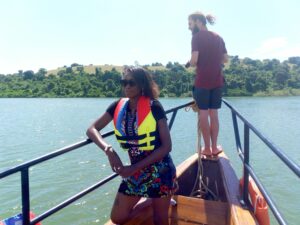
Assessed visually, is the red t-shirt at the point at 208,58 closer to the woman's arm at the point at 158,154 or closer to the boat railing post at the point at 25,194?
the woman's arm at the point at 158,154

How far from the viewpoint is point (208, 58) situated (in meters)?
4.52

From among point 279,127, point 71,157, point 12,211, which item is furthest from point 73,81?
point 12,211

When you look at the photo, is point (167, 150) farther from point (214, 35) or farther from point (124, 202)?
point (214, 35)

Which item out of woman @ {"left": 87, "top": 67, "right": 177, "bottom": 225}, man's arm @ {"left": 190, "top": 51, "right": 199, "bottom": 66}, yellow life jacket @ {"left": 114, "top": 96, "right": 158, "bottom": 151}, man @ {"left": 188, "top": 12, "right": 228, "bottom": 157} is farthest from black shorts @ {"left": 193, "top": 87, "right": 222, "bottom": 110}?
yellow life jacket @ {"left": 114, "top": 96, "right": 158, "bottom": 151}

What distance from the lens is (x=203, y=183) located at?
161 inches

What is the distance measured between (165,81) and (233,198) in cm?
7405

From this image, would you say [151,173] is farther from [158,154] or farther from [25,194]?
[25,194]

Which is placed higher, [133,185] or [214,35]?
[214,35]

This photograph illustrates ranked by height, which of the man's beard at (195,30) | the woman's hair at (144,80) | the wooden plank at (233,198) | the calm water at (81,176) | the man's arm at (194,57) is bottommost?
the calm water at (81,176)

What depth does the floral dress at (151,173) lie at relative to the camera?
2.69 meters

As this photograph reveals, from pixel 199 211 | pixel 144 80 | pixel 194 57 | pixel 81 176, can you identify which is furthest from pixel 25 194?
pixel 81 176

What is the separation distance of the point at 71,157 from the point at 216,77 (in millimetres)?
11204

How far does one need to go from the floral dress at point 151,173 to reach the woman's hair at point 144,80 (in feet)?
0.26

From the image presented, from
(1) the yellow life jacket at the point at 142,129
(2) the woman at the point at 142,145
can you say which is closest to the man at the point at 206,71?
(2) the woman at the point at 142,145
